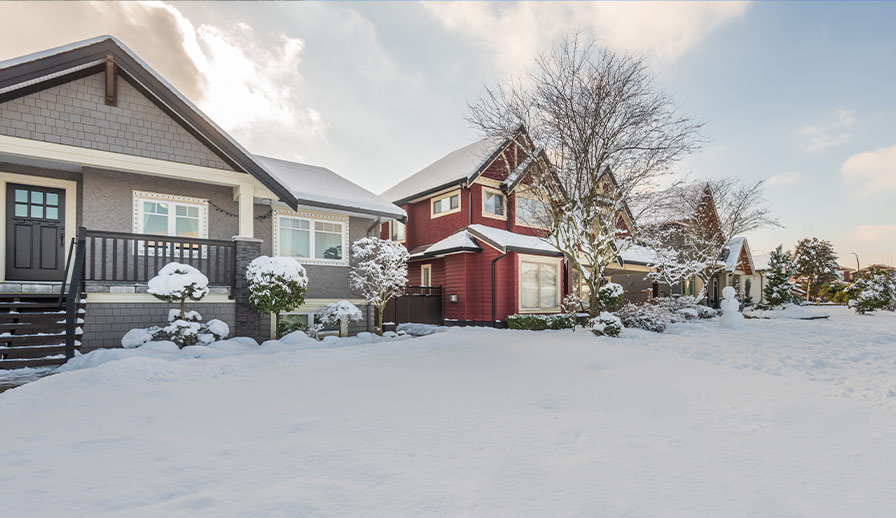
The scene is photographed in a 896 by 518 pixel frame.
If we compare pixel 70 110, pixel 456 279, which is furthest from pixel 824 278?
pixel 70 110

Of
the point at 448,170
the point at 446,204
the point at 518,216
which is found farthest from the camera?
the point at 448,170

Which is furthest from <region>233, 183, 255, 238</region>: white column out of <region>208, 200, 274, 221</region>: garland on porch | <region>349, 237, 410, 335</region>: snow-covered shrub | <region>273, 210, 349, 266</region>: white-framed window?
<region>349, 237, 410, 335</region>: snow-covered shrub

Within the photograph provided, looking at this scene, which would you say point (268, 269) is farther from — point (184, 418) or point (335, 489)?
point (335, 489)

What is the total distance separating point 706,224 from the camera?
24453 mm

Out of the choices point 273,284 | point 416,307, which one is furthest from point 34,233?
point 416,307

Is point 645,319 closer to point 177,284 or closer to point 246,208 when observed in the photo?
point 246,208

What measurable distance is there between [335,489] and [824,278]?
185ft

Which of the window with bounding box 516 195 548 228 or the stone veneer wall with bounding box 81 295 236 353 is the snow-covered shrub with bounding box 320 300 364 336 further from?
the window with bounding box 516 195 548 228

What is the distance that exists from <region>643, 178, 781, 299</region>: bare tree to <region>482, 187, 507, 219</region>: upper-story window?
361 inches

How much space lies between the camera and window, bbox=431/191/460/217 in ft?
59.3

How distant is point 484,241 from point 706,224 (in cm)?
1619


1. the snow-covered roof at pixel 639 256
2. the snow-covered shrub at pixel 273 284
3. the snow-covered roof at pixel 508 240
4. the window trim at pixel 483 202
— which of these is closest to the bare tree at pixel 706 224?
the snow-covered roof at pixel 639 256

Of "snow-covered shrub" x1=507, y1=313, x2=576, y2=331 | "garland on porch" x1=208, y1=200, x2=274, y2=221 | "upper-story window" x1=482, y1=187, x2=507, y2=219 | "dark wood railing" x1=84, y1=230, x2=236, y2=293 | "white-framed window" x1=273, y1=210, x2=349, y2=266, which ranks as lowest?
"snow-covered shrub" x1=507, y1=313, x2=576, y2=331

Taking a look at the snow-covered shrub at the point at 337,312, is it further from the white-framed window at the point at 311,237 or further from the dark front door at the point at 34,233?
the dark front door at the point at 34,233
